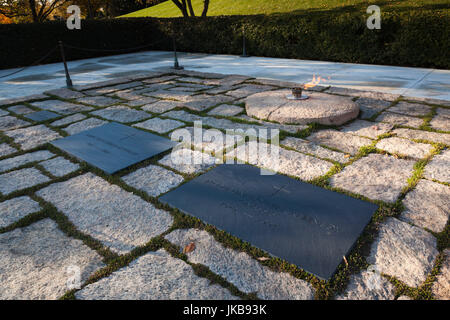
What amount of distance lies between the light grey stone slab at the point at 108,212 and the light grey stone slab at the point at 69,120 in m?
2.08

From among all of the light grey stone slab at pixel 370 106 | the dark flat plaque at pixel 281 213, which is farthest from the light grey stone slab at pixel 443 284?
the light grey stone slab at pixel 370 106

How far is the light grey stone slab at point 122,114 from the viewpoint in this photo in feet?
15.8

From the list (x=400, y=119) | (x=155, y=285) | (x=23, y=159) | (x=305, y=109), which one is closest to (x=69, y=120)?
(x=23, y=159)

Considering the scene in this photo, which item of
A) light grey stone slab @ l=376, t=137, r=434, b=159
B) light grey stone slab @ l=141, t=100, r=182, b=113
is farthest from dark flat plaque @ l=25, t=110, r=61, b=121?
light grey stone slab @ l=376, t=137, r=434, b=159

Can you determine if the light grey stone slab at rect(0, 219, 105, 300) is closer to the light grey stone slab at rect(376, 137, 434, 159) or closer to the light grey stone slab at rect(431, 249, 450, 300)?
the light grey stone slab at rect(431, 249, 450, 300)

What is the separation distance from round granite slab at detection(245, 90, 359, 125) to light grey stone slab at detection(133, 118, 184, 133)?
1.16 meters

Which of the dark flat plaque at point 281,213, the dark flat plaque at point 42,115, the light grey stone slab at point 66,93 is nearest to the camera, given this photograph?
the dark flat plaque at point 281,213

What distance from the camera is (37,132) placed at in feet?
14.6

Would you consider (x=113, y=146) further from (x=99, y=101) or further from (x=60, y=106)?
(x=60, y=106)

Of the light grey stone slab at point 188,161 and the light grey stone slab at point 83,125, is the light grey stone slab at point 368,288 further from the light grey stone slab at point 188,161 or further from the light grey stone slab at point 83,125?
the light grey stone slab at point 83,125

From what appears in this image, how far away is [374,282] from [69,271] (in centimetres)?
185

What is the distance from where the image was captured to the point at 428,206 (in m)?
2.43
